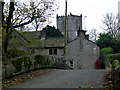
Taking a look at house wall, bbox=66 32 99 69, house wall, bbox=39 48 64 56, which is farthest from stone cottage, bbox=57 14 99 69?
house wall, bbox=39 48 64 56

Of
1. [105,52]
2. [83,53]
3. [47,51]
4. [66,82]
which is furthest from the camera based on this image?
[47,51]

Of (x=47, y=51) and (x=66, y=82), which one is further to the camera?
(x=47, y=51)

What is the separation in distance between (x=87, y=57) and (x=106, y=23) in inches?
756

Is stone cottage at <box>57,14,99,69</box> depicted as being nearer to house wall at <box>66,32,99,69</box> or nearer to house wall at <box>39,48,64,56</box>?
house wall at <box>66,32,99,69</box>

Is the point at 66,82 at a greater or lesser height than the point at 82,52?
lesser

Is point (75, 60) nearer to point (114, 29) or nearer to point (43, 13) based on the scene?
point (114, 29)

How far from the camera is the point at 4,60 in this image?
593 inches

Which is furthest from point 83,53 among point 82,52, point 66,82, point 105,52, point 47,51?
point 66,82

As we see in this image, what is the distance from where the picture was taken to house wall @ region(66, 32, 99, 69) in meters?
49.4

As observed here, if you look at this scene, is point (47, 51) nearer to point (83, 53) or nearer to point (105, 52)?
point (83, 53)

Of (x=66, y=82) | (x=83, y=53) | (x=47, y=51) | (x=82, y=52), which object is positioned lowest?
(x=66, y=82)

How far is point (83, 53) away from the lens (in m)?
49.8

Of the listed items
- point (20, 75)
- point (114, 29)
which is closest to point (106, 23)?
point (114, 29)

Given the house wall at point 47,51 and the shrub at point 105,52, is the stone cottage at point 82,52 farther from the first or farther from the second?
the house wall at point 47,51
